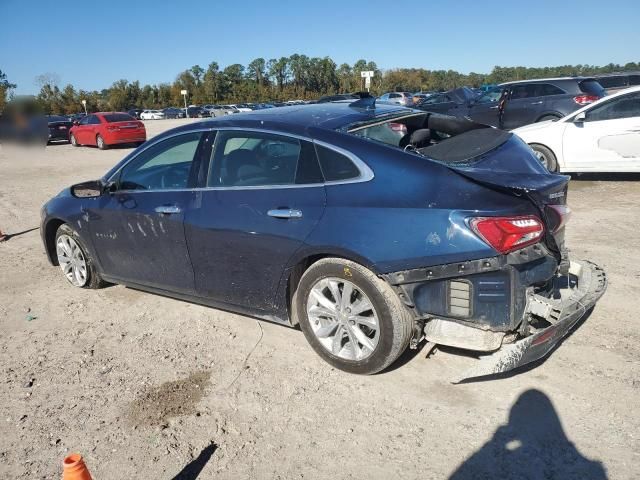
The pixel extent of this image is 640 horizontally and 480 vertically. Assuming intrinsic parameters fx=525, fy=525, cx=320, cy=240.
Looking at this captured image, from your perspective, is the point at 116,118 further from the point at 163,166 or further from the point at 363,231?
the point at 363,231

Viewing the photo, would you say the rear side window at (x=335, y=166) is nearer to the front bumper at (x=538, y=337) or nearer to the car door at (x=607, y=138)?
the front bumper at (x=538, y=337)

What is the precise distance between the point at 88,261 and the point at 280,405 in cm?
283

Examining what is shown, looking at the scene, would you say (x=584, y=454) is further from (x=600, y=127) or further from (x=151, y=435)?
(x=600, y=127)

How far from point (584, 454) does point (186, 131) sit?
11.2 feet

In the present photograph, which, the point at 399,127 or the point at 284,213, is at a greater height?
the point at 399,127

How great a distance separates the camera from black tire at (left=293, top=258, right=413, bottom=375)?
309 cm

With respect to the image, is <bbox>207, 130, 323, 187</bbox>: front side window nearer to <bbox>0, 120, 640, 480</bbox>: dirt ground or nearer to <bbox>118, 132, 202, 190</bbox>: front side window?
<bbox>118, 132, 202, 190</bbox>: front side window

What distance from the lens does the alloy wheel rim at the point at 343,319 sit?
3246 millimetres

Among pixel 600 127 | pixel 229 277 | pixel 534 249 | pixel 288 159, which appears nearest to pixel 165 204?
pixel 229 277

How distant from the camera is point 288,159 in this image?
356 cm

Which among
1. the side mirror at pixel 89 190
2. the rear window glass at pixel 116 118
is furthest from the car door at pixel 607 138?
the rear window glass at pixel 116 118

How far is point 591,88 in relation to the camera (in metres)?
12.5

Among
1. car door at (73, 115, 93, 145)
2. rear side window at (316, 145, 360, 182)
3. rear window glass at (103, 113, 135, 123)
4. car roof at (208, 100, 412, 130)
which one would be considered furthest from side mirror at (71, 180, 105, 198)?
car door at (73, 115, 93, 145)

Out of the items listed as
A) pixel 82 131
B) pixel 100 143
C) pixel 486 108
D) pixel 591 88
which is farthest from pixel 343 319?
pixel 82 131
